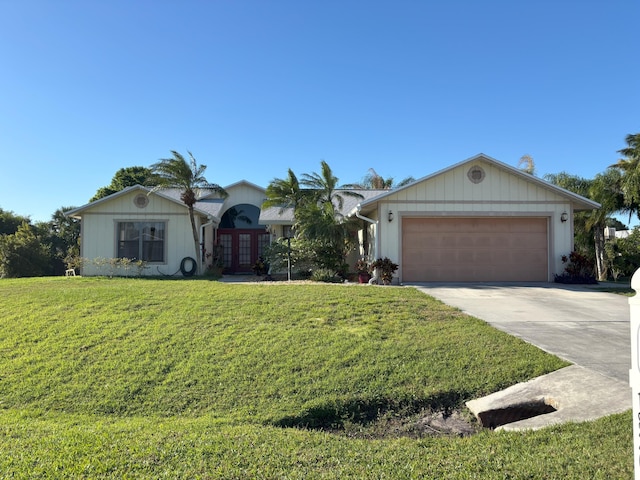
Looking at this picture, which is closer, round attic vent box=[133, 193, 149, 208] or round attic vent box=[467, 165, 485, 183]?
round attic vent box=[467, 165, 485, 183]

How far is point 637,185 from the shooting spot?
1505cm

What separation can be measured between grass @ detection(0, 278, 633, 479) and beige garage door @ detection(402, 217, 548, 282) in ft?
15.3

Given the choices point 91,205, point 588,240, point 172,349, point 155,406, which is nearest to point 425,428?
point 155,406

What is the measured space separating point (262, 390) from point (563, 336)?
511 centimetres

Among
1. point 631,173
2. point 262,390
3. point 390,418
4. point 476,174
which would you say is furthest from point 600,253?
point 262,390

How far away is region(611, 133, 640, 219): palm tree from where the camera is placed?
1517 cm

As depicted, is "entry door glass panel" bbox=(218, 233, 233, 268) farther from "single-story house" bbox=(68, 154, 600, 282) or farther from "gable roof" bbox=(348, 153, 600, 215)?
"gable roof" bbox=(348, 153, 600, 215)

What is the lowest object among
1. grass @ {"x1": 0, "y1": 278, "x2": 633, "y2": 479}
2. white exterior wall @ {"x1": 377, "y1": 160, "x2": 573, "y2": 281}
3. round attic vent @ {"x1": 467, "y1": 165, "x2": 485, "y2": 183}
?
grass @ {"x1": 0, "y1": 278, "x2": 633, "y2": 479}

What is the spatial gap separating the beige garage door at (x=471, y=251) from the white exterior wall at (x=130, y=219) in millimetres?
9033

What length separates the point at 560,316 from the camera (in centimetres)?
886

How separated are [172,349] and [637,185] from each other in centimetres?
1619

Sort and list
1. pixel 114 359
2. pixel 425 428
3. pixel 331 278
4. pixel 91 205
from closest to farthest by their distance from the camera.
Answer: pixel 425 428 < pixel 114 359 < pixel 331 278 < pixel 91 205

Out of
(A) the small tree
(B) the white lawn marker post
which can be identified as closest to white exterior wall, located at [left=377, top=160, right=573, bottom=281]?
(B) the white lawn marker post

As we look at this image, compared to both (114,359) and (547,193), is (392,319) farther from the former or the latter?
(547,193)
